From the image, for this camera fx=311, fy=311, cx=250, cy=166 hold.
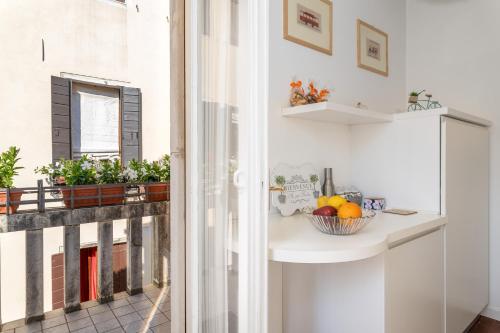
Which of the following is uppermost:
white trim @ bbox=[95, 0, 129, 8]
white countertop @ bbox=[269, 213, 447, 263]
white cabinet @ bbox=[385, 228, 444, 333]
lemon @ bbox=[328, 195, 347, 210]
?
white trim @ bbox=[95, 0, 129, 8]

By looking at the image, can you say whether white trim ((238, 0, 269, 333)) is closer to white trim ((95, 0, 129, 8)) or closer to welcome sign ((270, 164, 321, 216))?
welcome sign ((270, 164, 321, 216))

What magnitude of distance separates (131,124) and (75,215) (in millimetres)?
1328

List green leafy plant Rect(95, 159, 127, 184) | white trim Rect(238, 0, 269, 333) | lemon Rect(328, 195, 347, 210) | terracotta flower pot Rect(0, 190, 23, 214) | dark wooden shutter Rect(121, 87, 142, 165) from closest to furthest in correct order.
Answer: white trim Rect(238, 0, 269, 333) < lemon Rect(328, 195, 347, 210) < terracotta flower pot Rect(0, 190, 23, 214) < green leafy plant Rect(95, 159, 127, 184) < dark wooden shutter Rect(121, 87, 142, 165)

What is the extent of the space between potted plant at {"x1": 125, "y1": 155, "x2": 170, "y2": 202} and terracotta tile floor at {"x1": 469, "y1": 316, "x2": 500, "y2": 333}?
92.6 inches

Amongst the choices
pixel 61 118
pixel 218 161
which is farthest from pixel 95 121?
pixel 218 161

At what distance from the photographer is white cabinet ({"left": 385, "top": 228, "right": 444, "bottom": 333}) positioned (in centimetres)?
124

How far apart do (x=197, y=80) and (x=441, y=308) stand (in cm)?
169

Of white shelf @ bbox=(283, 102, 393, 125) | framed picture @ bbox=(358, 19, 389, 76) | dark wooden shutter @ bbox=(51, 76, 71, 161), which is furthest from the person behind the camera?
dark wooden shutter @ bbox=(51, 76, 71, 161)

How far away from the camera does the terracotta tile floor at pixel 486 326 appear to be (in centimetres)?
205

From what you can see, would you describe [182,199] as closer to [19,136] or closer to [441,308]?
[441,308]

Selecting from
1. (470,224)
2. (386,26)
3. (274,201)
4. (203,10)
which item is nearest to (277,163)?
(274,201)

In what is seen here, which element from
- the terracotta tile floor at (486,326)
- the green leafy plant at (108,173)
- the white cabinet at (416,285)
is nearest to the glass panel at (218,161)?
the white cabinet at (416,285)

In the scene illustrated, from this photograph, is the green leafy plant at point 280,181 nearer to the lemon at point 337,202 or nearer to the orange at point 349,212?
the lemon at point 337,202

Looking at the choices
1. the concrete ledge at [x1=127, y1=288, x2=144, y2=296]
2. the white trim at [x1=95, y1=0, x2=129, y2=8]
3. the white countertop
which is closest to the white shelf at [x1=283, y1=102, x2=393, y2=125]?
the white countertop
